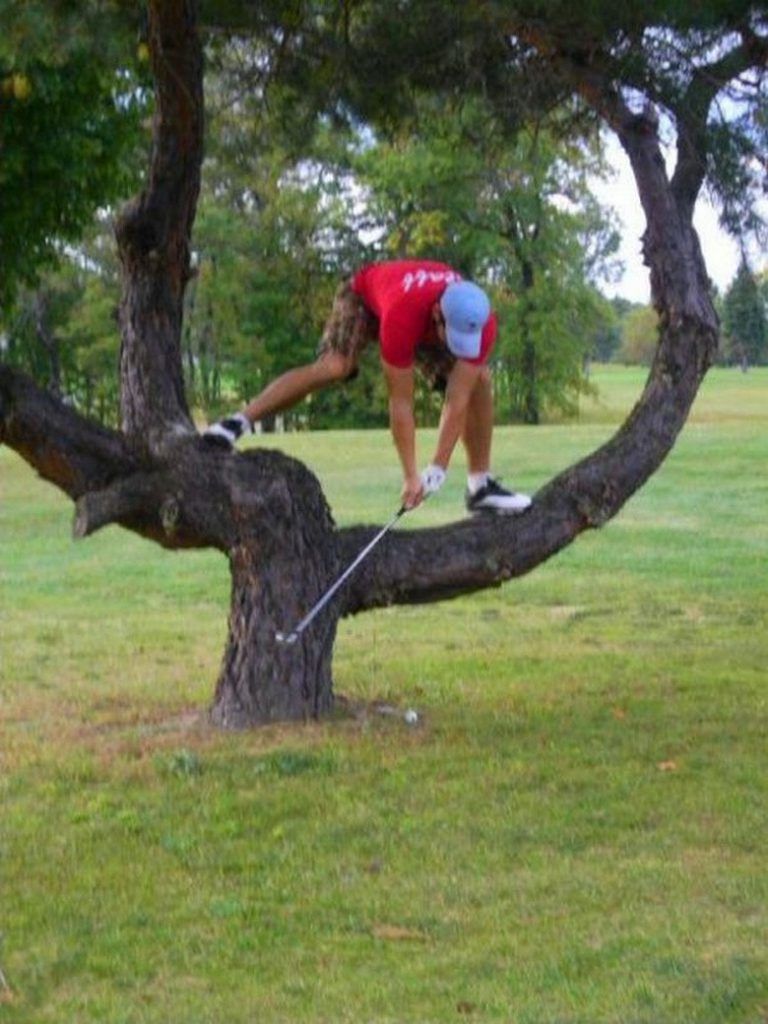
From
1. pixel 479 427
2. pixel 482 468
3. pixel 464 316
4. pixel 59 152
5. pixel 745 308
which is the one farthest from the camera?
pixel 59 152

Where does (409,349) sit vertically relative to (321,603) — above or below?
above

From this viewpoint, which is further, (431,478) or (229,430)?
(229,430)

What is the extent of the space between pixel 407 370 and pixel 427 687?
84.4 inches

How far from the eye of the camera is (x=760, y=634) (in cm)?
1129

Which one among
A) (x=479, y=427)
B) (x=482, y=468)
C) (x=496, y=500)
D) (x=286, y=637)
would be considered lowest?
(x=286, y=637)

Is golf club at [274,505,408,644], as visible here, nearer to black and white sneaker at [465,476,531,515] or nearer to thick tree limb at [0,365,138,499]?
→ black and white sneaker at [465,476,531,515]

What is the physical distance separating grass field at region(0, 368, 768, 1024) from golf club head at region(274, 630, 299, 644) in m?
0.37

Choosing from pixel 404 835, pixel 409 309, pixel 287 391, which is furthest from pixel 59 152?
pixel 404 835

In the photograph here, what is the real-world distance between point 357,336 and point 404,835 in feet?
7.96

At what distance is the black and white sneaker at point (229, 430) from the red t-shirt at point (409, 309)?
0.75 metres

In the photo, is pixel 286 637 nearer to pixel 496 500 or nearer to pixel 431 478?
pixel 431 478

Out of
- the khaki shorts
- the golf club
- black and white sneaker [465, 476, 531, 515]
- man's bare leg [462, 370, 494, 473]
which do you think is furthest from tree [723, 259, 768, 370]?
the golf club

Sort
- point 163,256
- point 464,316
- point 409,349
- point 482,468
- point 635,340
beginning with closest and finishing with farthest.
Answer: point 464,316, point 409,349, point 163,256, point 482,468, point 635,340

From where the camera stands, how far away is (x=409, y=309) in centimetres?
726
